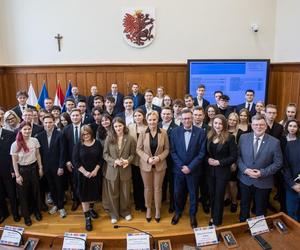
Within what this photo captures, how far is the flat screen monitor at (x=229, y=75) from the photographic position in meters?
6.25

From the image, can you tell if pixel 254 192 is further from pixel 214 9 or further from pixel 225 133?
pixel 214 9

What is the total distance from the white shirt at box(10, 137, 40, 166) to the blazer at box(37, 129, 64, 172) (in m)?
0.10

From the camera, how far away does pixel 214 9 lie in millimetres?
6281

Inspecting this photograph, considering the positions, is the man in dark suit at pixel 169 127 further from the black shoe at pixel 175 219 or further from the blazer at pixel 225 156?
the blazer at pixel 225 156

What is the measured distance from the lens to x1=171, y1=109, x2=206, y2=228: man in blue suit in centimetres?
303

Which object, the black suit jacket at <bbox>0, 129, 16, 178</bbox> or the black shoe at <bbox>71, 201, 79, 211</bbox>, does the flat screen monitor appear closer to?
the black shoe at <bbox>71, 201, 79, 211</bbox>

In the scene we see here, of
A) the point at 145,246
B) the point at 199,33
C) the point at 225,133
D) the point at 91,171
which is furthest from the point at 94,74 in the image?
the point at 145,246

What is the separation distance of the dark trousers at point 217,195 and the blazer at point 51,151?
1884mm

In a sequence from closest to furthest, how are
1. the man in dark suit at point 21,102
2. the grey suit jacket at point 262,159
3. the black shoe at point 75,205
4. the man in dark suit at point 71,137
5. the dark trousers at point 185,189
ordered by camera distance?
the grey suit jacket at point 262,159 → the dark trousers at point 185,189 → the man in dark suit at point 71,137 → the black shoe at point 75,205 → the man in dark suit at point 21,102

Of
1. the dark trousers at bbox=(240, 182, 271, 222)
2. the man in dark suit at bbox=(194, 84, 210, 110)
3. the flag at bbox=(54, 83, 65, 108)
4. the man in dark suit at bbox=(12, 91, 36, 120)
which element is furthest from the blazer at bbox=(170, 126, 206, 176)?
the flag at bbox=(54, 83, 65, 108)

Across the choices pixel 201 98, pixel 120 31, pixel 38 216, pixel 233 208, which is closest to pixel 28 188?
pixel 38 216

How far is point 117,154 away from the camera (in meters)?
3.19

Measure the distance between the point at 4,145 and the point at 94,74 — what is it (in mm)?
3573

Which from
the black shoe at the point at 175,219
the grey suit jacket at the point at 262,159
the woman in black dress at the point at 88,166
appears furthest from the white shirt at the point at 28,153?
the grey suit jacket at the point at 262,159
